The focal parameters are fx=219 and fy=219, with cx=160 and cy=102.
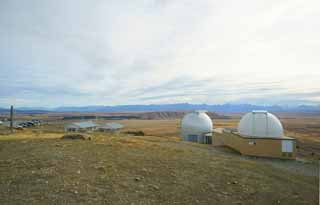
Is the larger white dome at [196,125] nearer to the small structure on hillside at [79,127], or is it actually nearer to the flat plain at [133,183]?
the flat plain at [133,183]

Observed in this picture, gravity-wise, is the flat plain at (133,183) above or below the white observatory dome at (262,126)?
below

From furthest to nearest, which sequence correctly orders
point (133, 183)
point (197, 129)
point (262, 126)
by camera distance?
point (197, 129)
point (262, 126)
point (133, 183)

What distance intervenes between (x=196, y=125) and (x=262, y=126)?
900 centimetres

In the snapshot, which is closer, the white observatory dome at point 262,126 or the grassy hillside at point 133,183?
the grassy hillside at point 133,183

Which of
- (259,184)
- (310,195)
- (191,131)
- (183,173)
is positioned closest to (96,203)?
(183,173)

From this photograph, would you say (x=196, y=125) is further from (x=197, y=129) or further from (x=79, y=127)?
(x=79, y=127)

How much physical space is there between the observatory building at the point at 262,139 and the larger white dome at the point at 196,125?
5.92 meters

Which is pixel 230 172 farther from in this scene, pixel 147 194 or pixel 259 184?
pixel 147 194

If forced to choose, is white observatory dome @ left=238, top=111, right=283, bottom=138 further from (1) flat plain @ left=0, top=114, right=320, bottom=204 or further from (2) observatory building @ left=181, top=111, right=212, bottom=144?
(1) flat plain @ left=0, top=114, right=320, bottom=204

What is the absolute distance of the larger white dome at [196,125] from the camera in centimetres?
2692

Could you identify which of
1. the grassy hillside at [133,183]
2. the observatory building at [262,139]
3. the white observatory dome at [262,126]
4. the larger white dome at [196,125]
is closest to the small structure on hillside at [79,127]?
the larger white dome at [196,125]

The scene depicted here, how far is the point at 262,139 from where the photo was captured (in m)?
18.5

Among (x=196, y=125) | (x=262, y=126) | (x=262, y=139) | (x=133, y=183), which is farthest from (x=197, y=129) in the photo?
(x=133, y=183)

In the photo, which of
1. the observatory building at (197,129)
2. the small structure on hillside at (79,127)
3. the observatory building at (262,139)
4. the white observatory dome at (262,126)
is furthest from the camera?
the small structure on hillside at (79,127)
